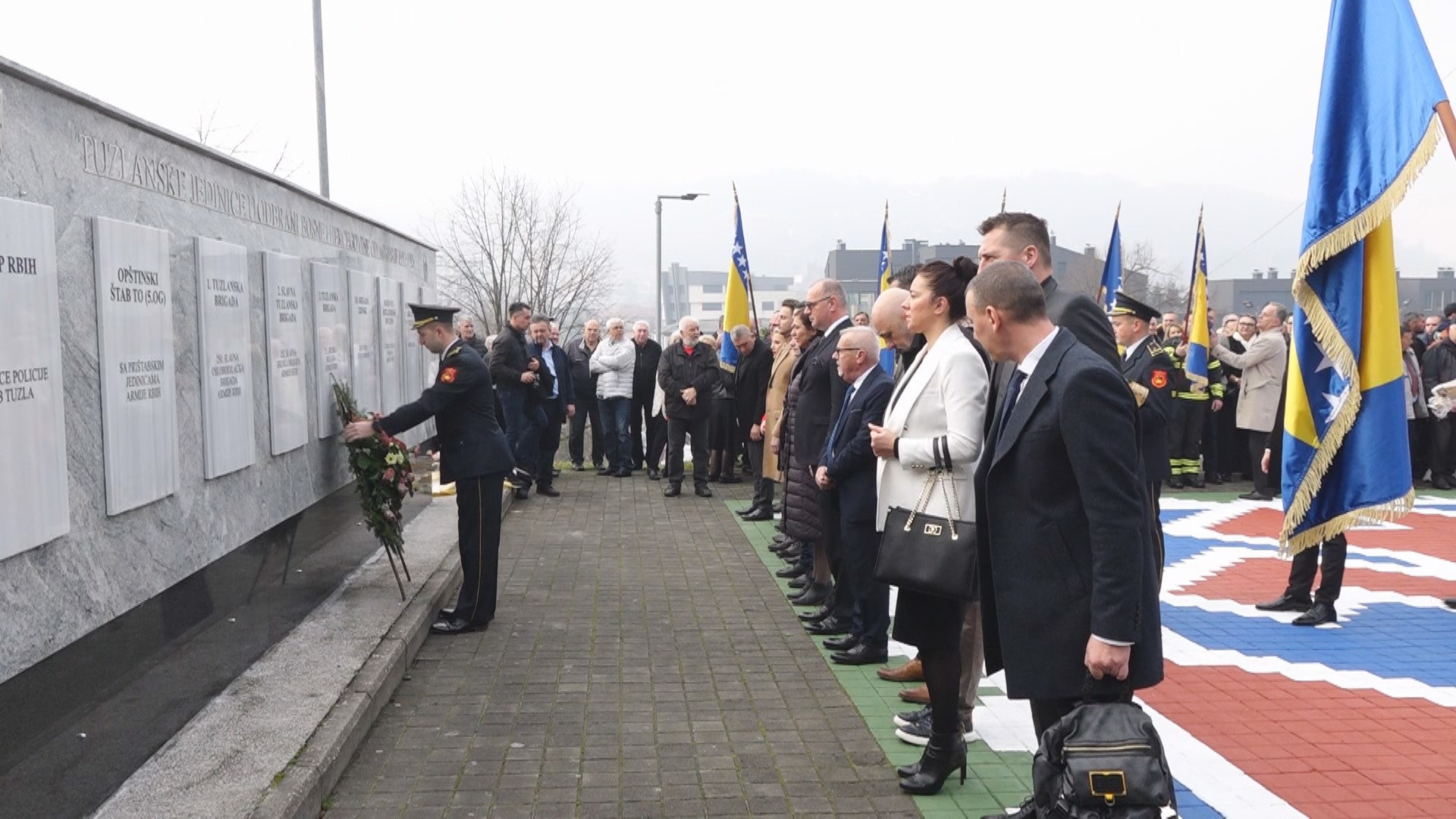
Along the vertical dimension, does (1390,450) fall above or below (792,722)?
above

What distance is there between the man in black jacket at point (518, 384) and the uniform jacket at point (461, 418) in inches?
198

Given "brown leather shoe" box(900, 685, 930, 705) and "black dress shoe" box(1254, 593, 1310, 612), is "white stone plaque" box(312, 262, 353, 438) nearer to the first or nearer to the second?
"brown leather shoe" box(900, 685, 930, 705)

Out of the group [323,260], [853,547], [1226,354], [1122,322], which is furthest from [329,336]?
[1226,354]

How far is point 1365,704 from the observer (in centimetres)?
571

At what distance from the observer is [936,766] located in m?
4.51

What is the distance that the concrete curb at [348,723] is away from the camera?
407 cm

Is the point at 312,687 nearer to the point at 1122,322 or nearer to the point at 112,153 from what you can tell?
the point at 112,153

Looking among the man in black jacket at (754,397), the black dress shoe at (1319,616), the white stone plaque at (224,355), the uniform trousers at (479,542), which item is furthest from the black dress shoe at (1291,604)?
the white stone plaque at (224,355)

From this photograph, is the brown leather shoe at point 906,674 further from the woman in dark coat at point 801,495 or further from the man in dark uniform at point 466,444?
the man in dark uniform at point 466,444

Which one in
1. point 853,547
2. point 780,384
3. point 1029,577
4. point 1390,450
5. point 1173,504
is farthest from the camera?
point 1173,504

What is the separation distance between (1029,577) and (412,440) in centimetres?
745

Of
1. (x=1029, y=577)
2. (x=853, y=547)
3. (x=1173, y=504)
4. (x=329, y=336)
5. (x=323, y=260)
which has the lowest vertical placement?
(x=1173, y=504)

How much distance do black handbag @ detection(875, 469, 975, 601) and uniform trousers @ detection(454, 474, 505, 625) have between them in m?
3.44

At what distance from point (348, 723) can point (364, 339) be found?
4160mm
